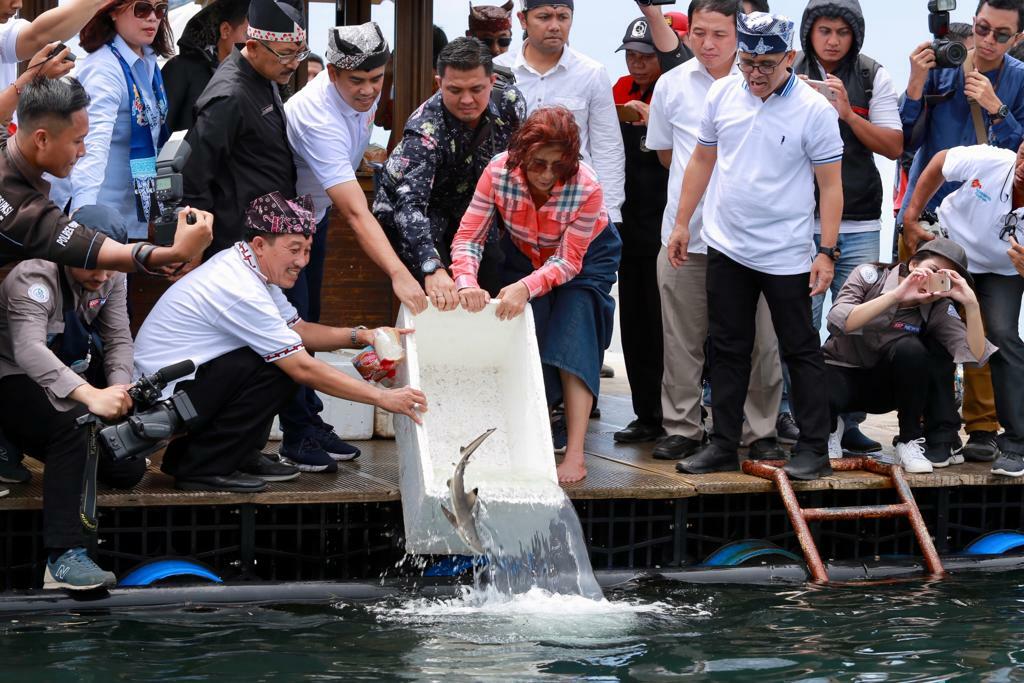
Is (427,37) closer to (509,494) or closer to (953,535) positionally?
(509,494)

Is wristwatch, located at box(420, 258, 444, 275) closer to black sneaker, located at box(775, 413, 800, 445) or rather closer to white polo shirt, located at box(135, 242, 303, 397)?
white polo shirt, located at box(135, 242, 303, 397)

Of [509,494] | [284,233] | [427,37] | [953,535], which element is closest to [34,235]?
[284,233]

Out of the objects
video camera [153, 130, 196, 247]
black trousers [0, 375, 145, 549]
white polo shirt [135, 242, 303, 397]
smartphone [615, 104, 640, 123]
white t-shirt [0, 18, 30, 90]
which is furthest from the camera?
smartphone [615, 104, 640, 123]

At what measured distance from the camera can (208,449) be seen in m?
5.59

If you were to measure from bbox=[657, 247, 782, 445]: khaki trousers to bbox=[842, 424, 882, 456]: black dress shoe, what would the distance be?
2.04ft

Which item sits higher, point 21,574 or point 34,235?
point 34,235

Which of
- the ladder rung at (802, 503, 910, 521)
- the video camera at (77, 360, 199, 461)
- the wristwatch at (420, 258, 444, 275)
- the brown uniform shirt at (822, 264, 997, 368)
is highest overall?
the wristwatch at (420, 258, 444, 275)

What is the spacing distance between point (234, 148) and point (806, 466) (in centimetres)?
292

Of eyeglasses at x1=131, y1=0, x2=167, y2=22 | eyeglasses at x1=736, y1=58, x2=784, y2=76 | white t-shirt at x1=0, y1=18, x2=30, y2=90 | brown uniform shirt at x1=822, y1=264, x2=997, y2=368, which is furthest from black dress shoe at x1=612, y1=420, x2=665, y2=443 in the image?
white t-shirt at x1=0, y1=18, x2=30, y2=90

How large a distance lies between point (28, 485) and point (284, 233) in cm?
143

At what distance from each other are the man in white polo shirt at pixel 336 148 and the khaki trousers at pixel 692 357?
1490mm

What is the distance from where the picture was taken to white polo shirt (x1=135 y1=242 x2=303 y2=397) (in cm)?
552

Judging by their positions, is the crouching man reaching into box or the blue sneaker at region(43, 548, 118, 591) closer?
the blue sneaker at region(43, 548, 118, 591)

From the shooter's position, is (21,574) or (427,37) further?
(427,37)
